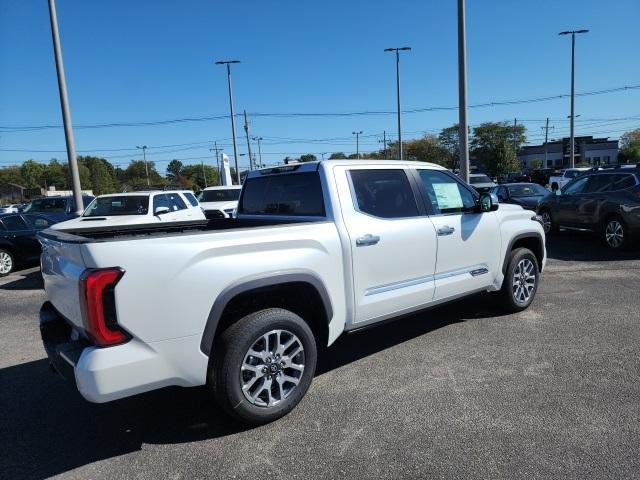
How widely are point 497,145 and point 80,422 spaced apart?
76219 millimetres

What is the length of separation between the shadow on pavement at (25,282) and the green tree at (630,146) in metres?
101

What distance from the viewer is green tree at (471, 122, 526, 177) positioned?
70831 mm

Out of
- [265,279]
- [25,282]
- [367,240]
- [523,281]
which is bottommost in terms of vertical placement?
[25,282]

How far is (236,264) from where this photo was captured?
118 inches

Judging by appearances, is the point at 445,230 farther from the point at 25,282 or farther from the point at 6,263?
the point at 6,263

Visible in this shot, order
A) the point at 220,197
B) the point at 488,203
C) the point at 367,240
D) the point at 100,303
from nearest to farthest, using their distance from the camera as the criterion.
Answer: the point at 100,303 < the point at 367,240 < the point at 488,203 < the point at 220,197

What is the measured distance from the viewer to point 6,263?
10.0 metres

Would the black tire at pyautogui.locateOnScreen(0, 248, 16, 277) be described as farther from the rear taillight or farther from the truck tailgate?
the rear taillight

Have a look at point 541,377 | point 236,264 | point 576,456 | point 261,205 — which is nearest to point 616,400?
point 541,377

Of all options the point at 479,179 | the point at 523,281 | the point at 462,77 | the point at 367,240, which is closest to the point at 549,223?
the point at 462,77

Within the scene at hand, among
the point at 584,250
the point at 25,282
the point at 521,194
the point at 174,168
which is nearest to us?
the point at 25,282

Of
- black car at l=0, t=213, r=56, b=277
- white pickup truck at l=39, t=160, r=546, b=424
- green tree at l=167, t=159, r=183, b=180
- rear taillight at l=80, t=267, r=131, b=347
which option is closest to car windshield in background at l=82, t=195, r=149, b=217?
black car at l=0, t=213, r=56, b=277

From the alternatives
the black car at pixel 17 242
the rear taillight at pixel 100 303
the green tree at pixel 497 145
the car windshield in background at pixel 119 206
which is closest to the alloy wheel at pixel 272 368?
the rear taillight at pixel 100 303

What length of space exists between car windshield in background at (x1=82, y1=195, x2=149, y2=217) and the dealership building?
9162cm
